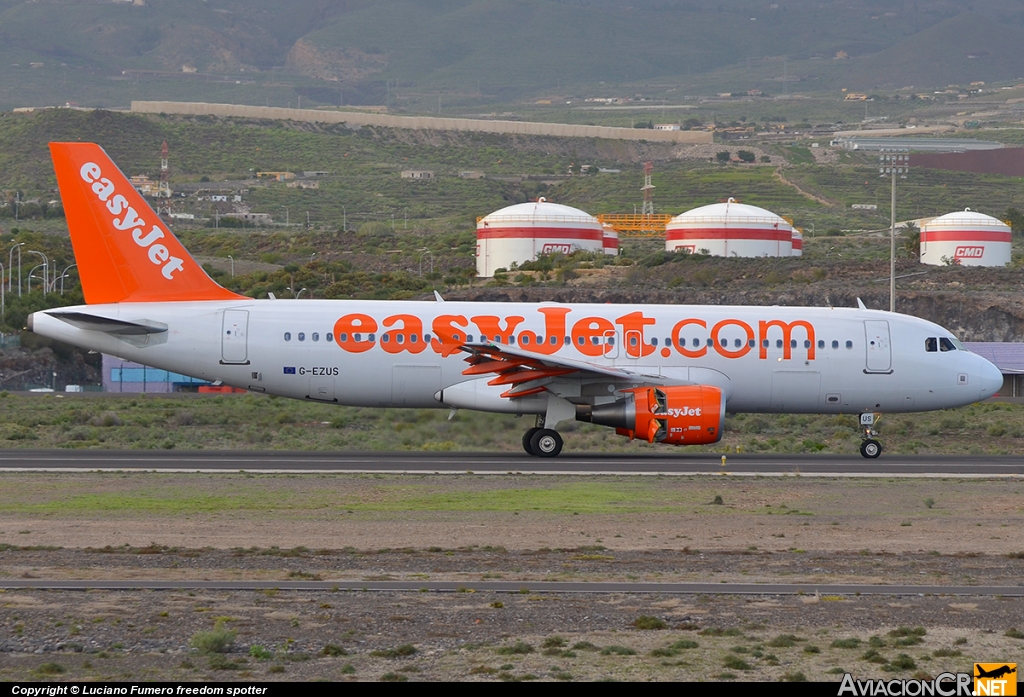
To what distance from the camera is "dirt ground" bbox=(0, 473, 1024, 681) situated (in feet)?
39.1

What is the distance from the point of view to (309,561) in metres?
16.8

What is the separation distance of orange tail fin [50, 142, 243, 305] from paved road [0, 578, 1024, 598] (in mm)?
17363

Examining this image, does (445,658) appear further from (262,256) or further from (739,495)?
(262,256)

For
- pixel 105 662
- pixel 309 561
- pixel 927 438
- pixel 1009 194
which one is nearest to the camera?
pixel 105 662

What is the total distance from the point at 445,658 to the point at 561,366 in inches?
699

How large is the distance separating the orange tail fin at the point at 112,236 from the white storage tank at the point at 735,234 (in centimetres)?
6423

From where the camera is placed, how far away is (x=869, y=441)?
3241 cm

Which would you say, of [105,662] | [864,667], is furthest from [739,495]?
[105,662]

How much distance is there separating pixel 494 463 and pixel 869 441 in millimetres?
9387

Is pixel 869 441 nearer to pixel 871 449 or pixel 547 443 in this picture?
pixel 871 449

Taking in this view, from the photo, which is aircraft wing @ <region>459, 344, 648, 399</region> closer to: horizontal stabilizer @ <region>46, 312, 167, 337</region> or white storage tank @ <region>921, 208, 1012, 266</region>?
horizontal stabilizer @ <region>46, 312, 167, 337</region>

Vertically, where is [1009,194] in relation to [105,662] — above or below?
above

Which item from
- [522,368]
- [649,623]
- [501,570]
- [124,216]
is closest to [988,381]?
[522,368]

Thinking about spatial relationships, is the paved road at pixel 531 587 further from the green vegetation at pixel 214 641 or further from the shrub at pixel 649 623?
the green vegetation at pixel 214 641
